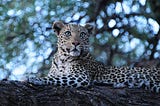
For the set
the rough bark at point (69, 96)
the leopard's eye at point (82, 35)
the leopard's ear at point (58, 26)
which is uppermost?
the leopard's ear at point (58, 26)

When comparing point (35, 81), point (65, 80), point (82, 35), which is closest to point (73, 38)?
point (82, 35)

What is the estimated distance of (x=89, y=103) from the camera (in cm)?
628

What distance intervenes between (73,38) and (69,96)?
1.55 metres

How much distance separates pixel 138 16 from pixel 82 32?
2737mm

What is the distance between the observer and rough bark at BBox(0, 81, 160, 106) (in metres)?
5.89

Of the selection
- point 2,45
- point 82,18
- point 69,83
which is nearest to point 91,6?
point 82,18

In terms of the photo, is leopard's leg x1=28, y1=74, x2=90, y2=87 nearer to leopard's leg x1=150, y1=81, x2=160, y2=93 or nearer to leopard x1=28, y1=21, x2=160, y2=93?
leopard x1=28, y1=21, x2=160, y2=93

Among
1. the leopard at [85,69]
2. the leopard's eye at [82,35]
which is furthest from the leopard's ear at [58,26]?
the leopard's eye at [82,35]

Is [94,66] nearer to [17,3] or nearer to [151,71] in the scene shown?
[151,71]

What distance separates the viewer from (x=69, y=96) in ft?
20.4

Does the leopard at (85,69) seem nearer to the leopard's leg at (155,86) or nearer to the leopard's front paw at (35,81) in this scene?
the leopard's leg at (155,86)

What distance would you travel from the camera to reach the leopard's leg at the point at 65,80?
6564 mm

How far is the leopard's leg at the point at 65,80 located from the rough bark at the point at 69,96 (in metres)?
0.21

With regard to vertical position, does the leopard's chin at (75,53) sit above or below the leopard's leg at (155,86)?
above
